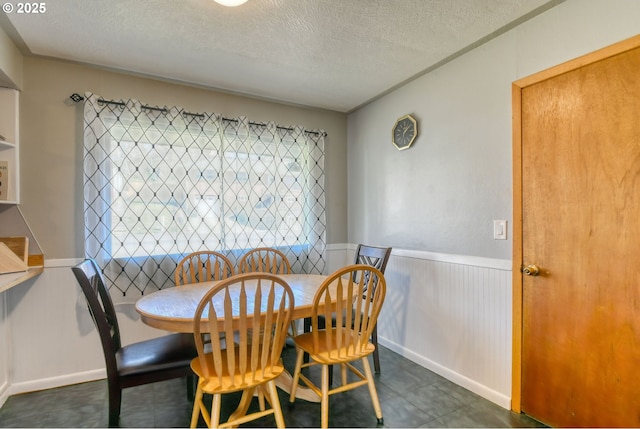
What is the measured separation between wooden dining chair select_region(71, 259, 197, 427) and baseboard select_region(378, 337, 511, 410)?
5.71 feet

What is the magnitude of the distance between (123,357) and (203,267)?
987 millimetres

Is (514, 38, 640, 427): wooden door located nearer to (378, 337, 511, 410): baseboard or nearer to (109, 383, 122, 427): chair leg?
(378, 337, 511, 410): baseboard

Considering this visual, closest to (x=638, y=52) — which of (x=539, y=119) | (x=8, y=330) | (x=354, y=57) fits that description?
(x=539, y=119)

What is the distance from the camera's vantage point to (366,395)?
6.89 ft

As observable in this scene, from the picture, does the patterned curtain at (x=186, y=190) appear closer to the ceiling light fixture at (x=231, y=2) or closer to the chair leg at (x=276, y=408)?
the ceiling light fixture at (x=231, y=2)

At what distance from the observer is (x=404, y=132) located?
109 inches

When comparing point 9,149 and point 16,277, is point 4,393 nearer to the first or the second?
point 16,277

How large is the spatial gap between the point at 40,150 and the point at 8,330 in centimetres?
124

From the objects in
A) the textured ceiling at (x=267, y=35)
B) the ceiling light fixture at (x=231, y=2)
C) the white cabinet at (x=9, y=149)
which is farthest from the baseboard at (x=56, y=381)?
the ceiling light fixture at (x=231, y=2)

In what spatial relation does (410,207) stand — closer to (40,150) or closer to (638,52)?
(638,52)

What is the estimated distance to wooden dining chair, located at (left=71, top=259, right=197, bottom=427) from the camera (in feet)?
5.18

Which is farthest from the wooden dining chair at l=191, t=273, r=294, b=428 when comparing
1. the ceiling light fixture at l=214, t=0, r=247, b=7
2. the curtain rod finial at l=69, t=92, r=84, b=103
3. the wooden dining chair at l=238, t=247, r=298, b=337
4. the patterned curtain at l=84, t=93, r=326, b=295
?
the curtain rod finial at l=69, t=92, r=84, b=103

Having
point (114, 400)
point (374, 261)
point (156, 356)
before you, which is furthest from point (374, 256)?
point (114, 400)

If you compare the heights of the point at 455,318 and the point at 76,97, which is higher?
the point at 76,97
